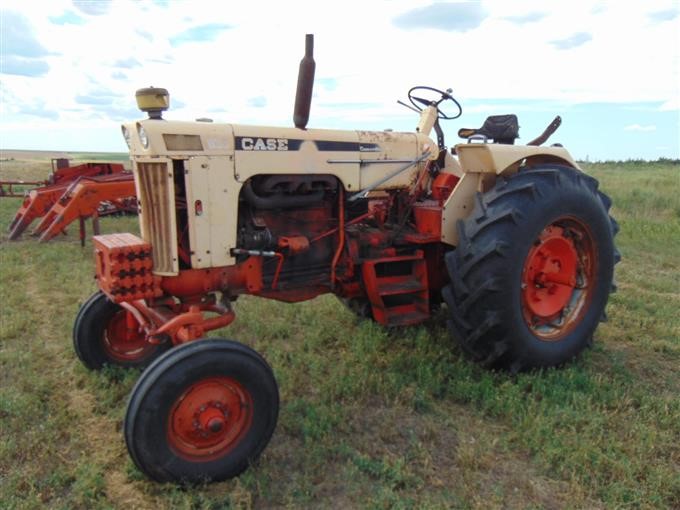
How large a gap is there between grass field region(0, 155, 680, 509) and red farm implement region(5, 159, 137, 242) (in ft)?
11.0

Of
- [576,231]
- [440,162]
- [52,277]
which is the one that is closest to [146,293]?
[440,162]

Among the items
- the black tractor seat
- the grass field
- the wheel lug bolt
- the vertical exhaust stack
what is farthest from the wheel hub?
the wheel lug bolt

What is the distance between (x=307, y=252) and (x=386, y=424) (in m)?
1.20

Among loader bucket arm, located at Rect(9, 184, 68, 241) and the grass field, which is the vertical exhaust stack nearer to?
the grass field

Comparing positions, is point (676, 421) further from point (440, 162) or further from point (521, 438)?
Result: point (440, 162)

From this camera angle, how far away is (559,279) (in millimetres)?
4168

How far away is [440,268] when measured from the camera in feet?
14.7

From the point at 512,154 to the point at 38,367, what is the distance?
144 inches

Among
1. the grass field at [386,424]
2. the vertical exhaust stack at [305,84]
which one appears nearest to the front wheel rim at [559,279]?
the grass field at [386,424]

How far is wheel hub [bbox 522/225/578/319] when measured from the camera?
4086 millimetres

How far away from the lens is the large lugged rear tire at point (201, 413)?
273cm

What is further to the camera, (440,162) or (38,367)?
(440,162)

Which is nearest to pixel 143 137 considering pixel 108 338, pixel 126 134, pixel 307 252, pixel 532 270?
pixel 126 134

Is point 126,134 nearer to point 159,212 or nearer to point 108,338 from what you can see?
point 159,212
